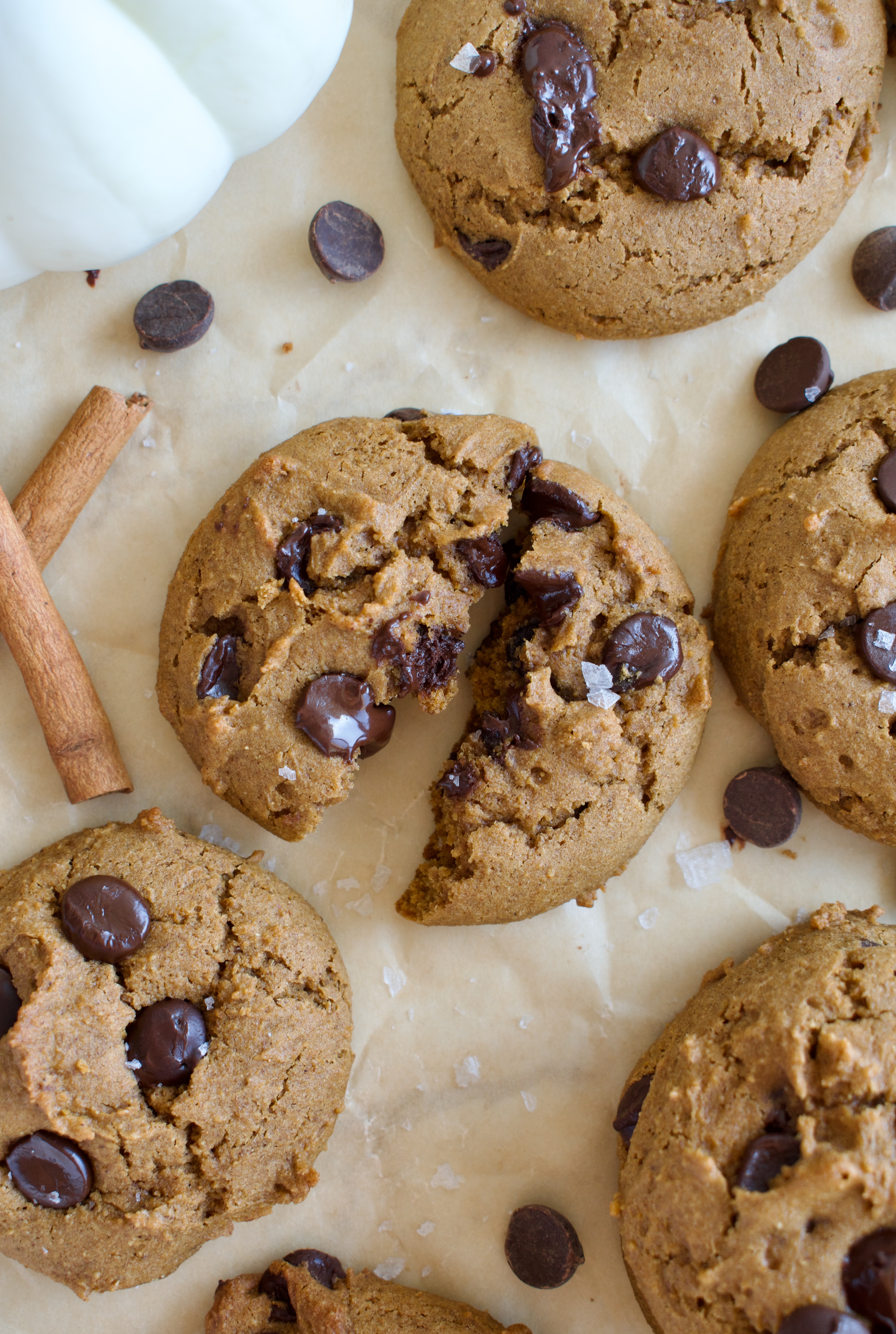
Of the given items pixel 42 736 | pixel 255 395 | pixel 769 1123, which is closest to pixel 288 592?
pixel 255 395

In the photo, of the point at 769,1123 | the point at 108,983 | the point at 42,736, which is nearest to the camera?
the point at 769,1123

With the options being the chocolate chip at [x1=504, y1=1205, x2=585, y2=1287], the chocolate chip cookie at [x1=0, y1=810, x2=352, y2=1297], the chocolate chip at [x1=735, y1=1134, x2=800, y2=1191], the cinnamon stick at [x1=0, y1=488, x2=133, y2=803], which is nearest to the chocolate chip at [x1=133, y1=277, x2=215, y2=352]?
the cinnamon stick at [x1=0, y1=488, x2=133, y2=803]

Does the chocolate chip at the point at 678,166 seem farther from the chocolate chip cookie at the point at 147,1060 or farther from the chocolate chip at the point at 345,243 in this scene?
the chocolate chip cookie at the point at 147,1060

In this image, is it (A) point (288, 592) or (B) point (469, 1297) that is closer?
(A) point (288, 592)

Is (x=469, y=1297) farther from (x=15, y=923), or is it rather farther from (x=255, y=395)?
(x=255, y=395)

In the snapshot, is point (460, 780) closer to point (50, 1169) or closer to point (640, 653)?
point (640, 653)

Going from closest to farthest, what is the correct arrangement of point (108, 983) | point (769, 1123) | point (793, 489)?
point (769, 1123) → point (108, 983) → point (793, 489)
